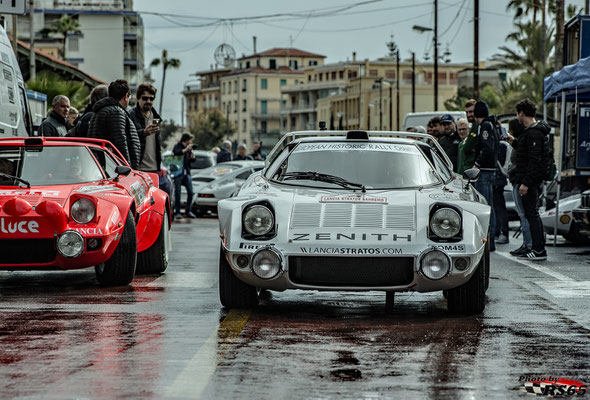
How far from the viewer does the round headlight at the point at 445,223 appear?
7.46 m

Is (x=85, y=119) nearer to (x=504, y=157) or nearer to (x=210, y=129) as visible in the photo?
(x=504, y=157)

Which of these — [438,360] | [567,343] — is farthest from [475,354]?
[567,343]

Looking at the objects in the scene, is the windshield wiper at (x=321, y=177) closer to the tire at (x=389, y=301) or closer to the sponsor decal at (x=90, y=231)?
the tire at (x=389, y=301)

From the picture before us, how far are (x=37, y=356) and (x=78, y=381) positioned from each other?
2.42ft

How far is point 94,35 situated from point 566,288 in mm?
94919

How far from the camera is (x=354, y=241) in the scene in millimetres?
7305

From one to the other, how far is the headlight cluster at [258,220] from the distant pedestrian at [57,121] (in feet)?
21.1

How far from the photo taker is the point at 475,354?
6145mm

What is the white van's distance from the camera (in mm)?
14883

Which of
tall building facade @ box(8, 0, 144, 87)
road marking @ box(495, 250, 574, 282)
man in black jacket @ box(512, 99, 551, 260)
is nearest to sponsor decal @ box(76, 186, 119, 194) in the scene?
road marking @ box(495, 250, 574, 282)

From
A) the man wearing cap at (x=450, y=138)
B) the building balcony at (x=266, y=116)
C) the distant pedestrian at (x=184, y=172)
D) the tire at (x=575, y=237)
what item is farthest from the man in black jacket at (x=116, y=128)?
the building balcony at (x=266, y=116)

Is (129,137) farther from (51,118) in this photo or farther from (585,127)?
(585,127)

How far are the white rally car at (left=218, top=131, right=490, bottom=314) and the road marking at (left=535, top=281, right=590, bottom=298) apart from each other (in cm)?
165

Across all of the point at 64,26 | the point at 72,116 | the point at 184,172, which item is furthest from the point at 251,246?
the point at 64,26
